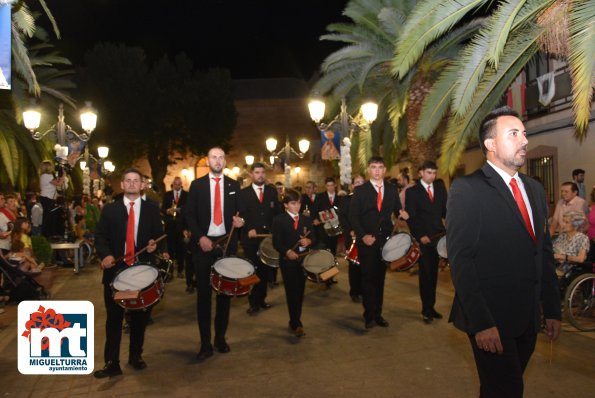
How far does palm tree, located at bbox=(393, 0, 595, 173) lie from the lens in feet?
22.3

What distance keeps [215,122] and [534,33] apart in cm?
3789

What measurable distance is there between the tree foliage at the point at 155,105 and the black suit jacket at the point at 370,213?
36.9m

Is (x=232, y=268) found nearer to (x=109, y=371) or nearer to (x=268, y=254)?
(x=109, y=371)

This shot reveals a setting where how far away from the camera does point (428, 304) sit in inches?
317

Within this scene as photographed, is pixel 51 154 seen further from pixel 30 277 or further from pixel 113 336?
pixel 113 336

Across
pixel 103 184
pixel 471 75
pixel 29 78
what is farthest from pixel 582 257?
pixel 103 184

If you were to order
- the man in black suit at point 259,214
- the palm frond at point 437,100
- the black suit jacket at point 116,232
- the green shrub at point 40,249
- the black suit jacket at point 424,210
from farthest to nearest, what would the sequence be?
the green shrub at point 40,249 → the palm frond at point 437,100 → the man in black suit at point 259,214 → the black suit jacket at point 424,210 → the black suit jacket at point 116,232

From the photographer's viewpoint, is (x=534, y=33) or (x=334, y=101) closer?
(x=534, y=33)

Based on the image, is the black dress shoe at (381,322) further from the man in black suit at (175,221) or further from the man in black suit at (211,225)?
the man in black suit at (175,221)

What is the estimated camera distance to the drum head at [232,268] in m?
6.51

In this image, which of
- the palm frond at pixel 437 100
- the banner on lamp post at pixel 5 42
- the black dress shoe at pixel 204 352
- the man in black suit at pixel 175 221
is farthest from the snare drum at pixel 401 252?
the man in black suit at pixel 175 221

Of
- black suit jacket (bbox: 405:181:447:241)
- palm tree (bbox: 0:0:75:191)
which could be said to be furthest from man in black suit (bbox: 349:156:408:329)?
palm tree (bbox: 0:0:75:191)

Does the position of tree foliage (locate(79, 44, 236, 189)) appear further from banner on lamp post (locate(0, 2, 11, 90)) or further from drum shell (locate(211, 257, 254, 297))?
drum shell (locate(211, 257, 254, 297))

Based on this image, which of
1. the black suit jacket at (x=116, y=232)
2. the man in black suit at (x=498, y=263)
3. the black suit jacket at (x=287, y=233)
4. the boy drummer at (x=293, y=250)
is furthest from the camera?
the black suit jacket at (x=287, y=233)
